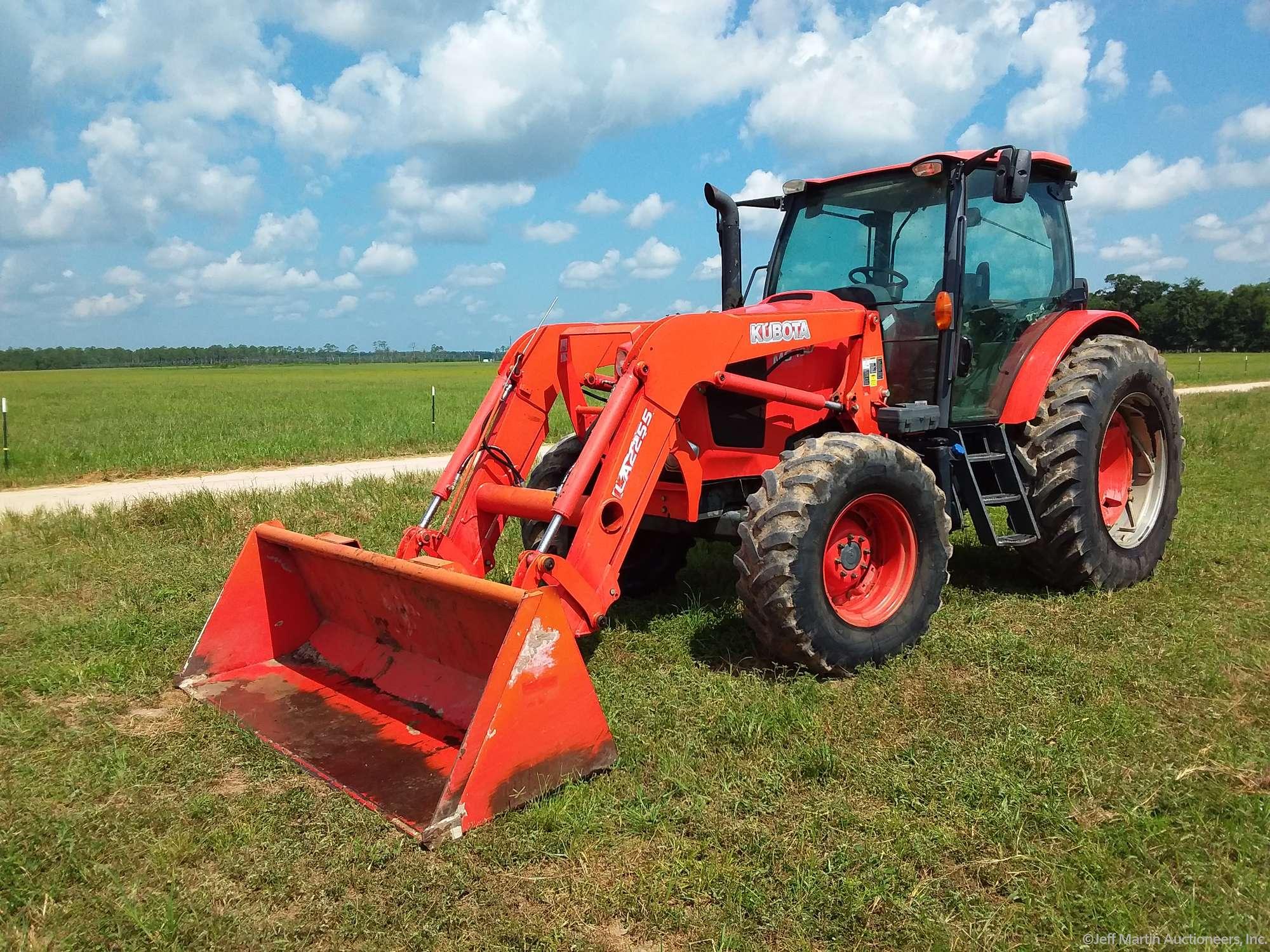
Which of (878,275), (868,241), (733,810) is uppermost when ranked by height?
(868,241)

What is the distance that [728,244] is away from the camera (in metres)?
6.80

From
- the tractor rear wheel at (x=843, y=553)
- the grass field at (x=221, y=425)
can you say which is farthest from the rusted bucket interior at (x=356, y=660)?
the grass field at (x=221, y=425)

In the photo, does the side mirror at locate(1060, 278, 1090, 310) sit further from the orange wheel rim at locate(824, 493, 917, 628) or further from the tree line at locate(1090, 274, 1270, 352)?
the tree line at locate(1090, 274, 1270, 352)

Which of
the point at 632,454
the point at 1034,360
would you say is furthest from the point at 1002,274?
the point at 632,454

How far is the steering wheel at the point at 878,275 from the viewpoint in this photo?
6180 millimetres

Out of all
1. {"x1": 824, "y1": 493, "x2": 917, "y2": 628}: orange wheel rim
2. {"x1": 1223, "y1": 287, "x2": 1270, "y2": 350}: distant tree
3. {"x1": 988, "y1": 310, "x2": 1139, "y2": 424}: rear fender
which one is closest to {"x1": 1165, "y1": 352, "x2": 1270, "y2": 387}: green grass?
{"x1": 1223, "y1": 287, "x2": 1270, "y2": 350}: distant tree

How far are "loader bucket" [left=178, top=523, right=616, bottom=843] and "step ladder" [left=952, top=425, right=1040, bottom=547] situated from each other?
10.3 ft

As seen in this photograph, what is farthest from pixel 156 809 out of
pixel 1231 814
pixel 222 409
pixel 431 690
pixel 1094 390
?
pixel 222 409

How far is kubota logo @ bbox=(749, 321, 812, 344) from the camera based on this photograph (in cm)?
520

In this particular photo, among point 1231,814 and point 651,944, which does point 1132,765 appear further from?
point 651,944

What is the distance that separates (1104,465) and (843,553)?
127 inches

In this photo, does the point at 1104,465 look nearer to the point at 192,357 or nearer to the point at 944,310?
the point at 944,310

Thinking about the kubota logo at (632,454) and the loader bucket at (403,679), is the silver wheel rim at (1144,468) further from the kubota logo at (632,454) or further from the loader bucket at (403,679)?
the loader bucket at (403,679)

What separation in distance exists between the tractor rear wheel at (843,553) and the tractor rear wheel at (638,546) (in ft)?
4.34
